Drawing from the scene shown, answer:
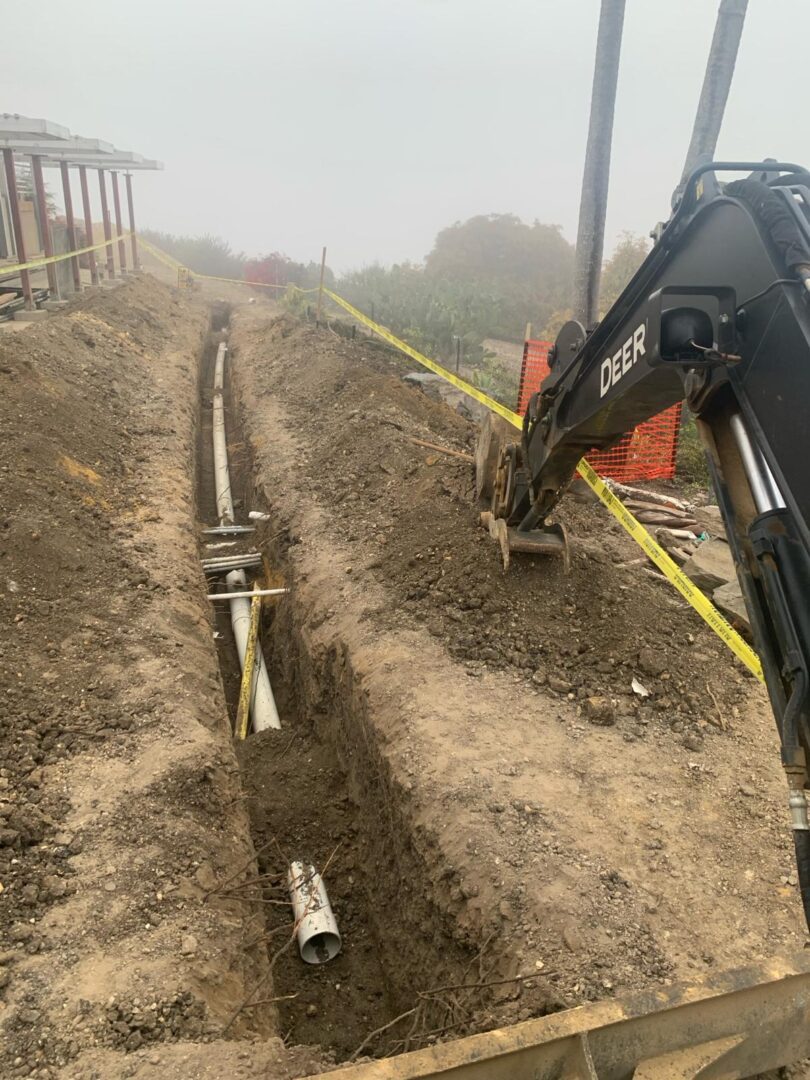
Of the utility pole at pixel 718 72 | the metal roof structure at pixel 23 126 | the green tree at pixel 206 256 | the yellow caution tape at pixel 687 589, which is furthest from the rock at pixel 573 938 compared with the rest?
the green tree at pixel 206 256

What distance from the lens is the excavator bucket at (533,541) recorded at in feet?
21.0

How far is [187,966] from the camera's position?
3814 millimetres

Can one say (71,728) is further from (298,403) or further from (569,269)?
(569,269)

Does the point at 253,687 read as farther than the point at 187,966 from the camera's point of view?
Yes

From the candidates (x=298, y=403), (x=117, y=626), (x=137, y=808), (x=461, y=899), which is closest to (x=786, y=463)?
(x=461, y=899)

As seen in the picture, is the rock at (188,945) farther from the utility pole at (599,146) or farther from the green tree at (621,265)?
the green tree at (621,265)

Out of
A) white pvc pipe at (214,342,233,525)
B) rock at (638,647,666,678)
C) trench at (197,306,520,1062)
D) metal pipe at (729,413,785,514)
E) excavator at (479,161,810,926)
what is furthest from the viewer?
white pvc pipe at (214,342,233,525)

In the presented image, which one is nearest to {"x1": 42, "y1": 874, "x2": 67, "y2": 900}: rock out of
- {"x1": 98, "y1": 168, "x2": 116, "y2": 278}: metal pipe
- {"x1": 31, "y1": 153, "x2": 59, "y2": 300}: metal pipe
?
{"x1": 31, "y1": 153, "x2": 59, "y2": 300}: metal pipe

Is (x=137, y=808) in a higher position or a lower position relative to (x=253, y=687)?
higher

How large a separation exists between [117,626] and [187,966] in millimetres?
3255

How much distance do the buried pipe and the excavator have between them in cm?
348

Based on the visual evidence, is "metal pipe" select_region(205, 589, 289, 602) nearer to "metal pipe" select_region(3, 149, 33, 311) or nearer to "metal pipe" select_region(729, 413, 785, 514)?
"metal pipe" select_region(729, 413, 785, 514)

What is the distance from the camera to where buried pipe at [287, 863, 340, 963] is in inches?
193

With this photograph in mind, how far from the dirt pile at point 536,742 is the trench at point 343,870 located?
0.14 feet
